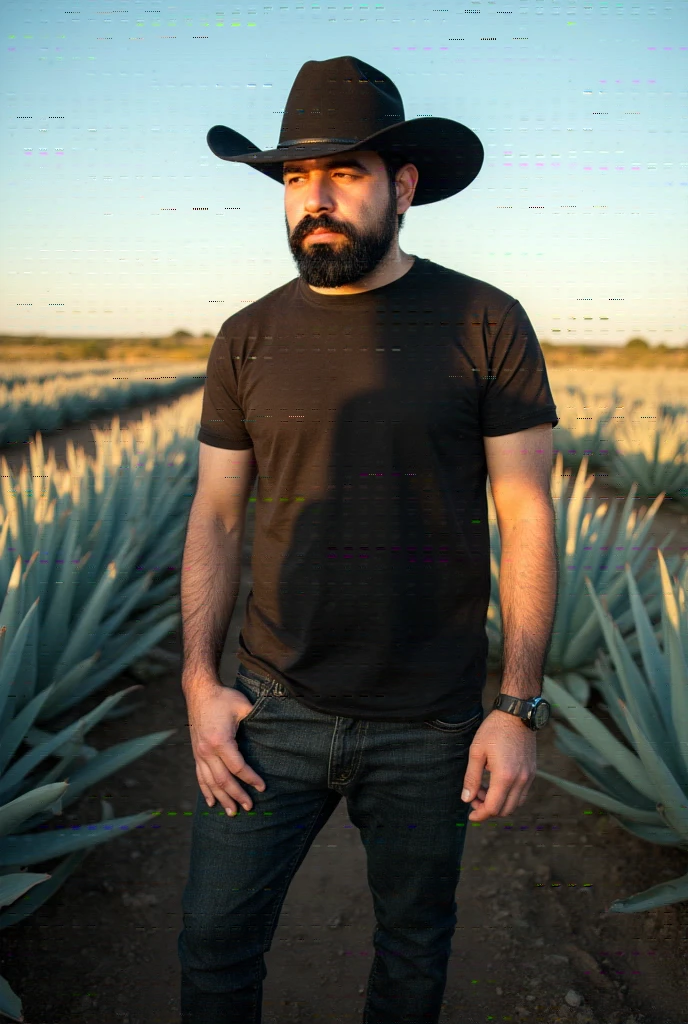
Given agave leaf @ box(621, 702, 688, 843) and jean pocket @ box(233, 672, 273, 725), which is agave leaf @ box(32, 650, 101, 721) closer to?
jean pocket @ box(233, 672, 273, 725)

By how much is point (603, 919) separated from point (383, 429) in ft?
4.94

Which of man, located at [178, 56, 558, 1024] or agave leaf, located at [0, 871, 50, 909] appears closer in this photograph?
man, located at [178, 56, 558, 1024]

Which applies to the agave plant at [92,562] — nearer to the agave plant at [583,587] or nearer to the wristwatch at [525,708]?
the wristwatch at [525,708]

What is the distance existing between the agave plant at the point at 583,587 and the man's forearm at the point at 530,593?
1.55m

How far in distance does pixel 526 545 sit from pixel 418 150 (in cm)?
75

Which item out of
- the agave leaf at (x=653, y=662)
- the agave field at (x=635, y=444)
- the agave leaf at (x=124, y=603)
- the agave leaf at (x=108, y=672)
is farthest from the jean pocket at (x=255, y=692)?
the agave field at (x=635, y=444)

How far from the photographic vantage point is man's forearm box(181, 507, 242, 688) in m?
1.64

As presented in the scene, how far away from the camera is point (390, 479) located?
4.66 ft

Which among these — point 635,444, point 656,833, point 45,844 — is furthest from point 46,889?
point 635,444

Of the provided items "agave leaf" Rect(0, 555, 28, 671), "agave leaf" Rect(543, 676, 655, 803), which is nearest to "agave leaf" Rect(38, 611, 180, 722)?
"agave leaf" Rect(0, 555, 28, 671)

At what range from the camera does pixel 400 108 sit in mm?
1590

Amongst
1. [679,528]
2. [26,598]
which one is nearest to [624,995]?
[26,598]

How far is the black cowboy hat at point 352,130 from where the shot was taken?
4.75 feet

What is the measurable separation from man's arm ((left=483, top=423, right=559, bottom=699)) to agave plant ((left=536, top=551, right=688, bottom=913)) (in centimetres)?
47
